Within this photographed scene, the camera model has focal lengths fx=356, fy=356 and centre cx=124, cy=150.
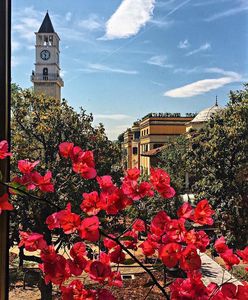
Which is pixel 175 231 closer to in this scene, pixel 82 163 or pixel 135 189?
pixel 135 189

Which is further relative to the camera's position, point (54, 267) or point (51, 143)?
point (51, 143)

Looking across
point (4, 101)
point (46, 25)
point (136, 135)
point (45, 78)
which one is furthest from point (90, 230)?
point (46, 25)

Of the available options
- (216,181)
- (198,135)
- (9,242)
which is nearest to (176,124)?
(198,135)

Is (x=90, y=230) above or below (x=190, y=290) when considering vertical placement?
above

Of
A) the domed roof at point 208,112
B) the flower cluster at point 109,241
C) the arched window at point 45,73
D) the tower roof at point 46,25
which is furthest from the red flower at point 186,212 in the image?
the tower roof at point 46,25

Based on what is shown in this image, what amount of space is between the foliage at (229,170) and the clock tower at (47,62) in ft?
1.82

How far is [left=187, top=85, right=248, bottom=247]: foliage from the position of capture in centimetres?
132

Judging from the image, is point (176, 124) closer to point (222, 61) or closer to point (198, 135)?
point (198, 135)

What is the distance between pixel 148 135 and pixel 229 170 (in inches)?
13.2

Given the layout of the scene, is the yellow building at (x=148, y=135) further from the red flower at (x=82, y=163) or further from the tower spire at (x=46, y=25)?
the red flower at (x=82, y=163)

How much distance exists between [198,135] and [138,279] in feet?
1.88

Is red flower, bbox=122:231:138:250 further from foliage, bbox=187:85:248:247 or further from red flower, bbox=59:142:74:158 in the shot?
foliage, bbox=187:85:248:247

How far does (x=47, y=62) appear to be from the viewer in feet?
4.22

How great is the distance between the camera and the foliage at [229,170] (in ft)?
4.33
